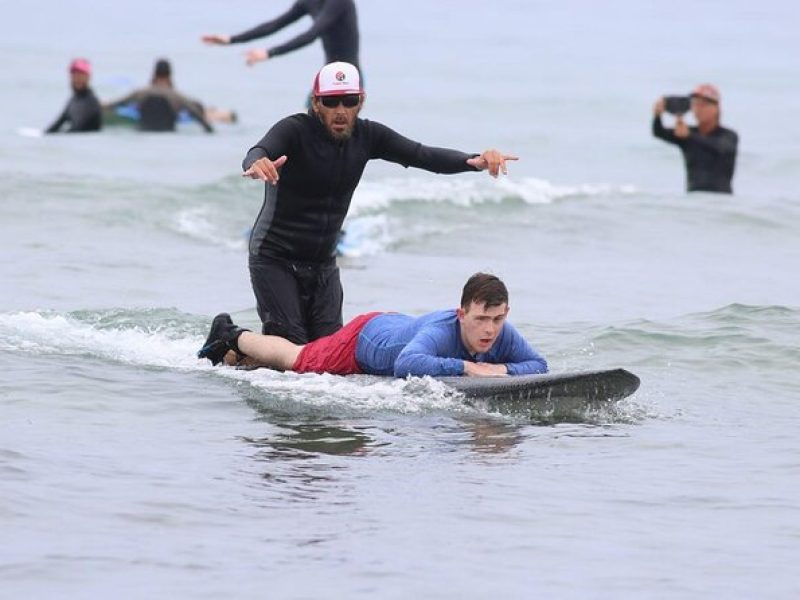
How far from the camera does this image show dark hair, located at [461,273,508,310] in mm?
10211

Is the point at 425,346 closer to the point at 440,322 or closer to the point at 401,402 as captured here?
the point at 440,322

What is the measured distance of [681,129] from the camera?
791 inches

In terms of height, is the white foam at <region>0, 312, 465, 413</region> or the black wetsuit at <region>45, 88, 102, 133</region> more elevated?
the black wetsuit at <region>45, 88, 102, 133</region>

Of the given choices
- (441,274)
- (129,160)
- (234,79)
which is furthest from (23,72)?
(441,274)

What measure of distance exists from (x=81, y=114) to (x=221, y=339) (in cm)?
1927

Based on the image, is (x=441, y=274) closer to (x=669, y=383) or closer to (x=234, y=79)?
(x=669, y=383)

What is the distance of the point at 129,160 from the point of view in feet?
93.6

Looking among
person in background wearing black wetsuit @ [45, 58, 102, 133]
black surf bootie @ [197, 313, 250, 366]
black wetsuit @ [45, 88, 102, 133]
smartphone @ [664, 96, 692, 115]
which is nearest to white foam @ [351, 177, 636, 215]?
smartphone @ [664, 96, 692, 115]

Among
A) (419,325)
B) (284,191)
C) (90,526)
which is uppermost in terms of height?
(284,191)

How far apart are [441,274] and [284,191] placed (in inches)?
270

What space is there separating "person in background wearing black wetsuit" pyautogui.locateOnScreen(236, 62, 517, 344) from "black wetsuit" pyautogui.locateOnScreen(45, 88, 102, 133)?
1865cm

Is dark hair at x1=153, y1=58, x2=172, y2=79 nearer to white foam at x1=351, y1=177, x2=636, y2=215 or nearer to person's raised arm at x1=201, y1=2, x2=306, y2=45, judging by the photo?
white foam at x1=351, y1=177, x2=636, y2=215

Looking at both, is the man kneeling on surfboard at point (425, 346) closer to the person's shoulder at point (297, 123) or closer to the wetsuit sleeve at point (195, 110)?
the person's shoulder at point (297, 123)

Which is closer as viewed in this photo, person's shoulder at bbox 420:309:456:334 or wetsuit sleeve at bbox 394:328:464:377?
wetsuit sleeve at bbox 394:328:464:377
